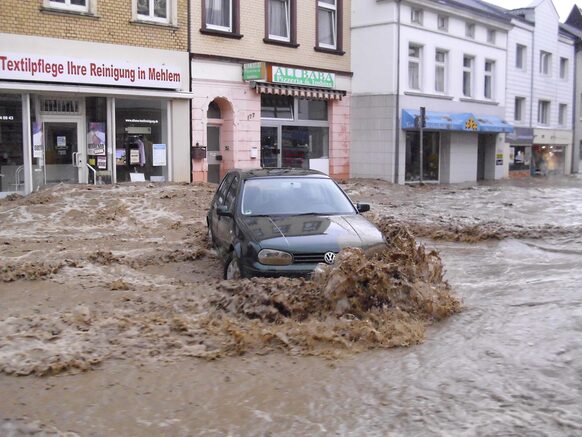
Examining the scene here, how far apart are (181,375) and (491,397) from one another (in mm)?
2198

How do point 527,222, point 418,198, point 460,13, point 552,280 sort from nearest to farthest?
1. point 552,280
2. point 527,222
3. point 418,198
4. point 460,13

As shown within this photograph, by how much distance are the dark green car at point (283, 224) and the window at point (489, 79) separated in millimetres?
22114

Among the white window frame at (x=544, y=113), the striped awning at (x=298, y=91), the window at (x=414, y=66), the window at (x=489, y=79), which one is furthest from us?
the white window frame at (x=544, y=113)

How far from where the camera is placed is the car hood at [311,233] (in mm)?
7453

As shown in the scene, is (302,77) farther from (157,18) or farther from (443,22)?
(443,22)

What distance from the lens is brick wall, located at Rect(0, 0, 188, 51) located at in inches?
621

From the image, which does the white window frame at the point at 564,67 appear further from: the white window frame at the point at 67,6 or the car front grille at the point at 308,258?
the car front grille at the point at 308,258

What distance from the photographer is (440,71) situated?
26.6 meters

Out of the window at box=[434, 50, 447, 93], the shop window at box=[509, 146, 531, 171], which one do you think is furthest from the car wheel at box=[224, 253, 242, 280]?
the shop window at box=[509, 146, 531, 171]

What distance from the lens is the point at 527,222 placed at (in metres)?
15.1

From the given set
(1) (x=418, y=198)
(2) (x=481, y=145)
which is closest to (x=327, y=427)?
(1) (x=418, y=198)

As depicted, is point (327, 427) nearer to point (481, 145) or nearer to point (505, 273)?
point (505, 273)

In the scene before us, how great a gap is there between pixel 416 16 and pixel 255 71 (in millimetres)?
7872

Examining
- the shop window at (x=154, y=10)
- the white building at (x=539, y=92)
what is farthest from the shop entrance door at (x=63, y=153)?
the white building at (x=539, y=92)
